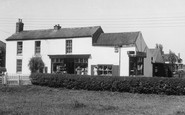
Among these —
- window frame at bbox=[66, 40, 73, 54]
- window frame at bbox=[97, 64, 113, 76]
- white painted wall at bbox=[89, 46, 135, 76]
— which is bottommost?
window frame at bbox=[97, 64, 113, 76]

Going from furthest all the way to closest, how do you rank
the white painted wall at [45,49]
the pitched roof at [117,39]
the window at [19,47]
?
the window at [19,47], the white painted wall at [45,49], the pitched roof at [117,39]

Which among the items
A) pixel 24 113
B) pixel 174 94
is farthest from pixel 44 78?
pixel 24 113

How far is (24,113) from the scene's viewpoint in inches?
461

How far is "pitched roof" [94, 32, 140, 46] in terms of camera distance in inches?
Result: 1305

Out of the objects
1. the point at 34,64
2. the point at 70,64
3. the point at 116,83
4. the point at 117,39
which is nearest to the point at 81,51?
the point at 70,64

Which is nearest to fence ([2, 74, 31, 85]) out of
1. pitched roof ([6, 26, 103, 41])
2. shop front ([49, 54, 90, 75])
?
shop front ([49, 54, 90, 75])

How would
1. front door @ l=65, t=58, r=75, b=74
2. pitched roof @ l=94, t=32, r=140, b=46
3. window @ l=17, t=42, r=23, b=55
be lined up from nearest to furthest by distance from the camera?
pitched roof @ l=94, t=32, r=140, b=46 < front door @ l=65, t=58, r=75, b=74 < window @ l=17, t=42, r=23, b=55

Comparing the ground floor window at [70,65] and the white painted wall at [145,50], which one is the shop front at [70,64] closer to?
the ground floor window at [70,65]

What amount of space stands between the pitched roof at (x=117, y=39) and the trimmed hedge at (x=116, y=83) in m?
10.4

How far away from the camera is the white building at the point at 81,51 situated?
32469mm

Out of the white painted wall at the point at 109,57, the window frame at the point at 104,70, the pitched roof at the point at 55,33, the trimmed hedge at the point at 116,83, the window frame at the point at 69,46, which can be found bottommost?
the trimmed hedge at the point at 116,83

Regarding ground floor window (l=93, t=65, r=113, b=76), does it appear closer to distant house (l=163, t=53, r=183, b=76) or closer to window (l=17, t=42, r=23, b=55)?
window (l=17, t=42, r=23, b=55)

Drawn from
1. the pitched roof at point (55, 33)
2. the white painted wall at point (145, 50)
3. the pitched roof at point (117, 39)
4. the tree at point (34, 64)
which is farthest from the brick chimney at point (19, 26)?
the white painted wall at point (145, 50)

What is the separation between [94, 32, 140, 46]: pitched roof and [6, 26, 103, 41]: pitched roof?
1367 mm
